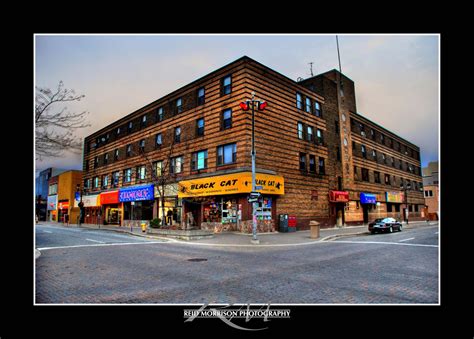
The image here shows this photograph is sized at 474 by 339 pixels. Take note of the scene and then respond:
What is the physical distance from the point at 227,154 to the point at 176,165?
7224 mm

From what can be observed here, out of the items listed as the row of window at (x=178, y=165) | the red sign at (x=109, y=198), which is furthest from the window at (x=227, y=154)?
the red sign at (x=109, y=198)

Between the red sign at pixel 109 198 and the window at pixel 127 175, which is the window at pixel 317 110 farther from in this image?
the red sign at pixel 109 198

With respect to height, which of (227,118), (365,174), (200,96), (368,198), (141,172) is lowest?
(368,198)

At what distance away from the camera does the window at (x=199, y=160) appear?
26.9 metres

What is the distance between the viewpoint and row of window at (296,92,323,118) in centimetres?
2941

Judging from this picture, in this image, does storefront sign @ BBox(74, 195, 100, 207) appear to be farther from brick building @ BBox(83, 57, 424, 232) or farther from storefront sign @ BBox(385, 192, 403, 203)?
storefront sign @ BBox(385, 192, 403, 203)

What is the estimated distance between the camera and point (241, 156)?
23484mm

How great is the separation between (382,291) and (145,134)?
32.3 m

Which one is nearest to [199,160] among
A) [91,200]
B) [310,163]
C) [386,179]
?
[310,163]

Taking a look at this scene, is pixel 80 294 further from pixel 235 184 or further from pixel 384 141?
pixel 384 141

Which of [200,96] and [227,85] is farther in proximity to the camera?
[200,96]

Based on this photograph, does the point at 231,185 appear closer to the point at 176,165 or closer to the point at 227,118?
the point at 227,118

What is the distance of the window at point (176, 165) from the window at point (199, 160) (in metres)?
1.92

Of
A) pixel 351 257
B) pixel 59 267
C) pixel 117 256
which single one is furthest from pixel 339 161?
pixel 59 267
